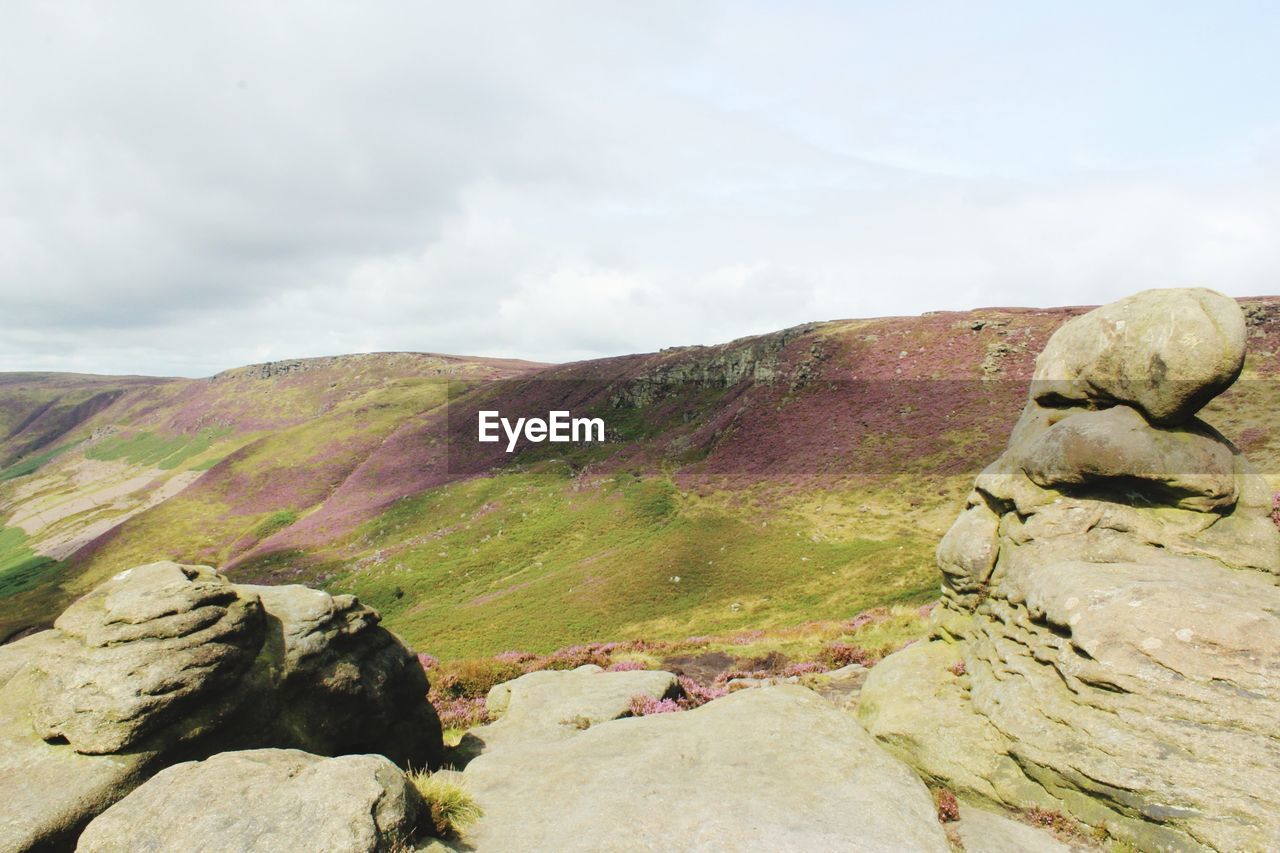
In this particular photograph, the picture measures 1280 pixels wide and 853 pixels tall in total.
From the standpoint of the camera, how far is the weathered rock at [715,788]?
385 inches

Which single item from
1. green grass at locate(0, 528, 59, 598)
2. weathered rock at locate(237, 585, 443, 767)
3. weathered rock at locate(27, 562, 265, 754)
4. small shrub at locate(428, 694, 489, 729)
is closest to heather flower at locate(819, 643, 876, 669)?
small shrub at locate(428, 694, 489, 729)

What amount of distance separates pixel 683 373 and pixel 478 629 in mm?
66022

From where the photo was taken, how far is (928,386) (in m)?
66.1

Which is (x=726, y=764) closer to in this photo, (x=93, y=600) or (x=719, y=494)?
(x=93, y=600)

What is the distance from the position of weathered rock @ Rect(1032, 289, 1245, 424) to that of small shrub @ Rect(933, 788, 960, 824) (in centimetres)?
1174

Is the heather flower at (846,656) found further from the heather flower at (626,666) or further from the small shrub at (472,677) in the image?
the small shrub at (472,677)

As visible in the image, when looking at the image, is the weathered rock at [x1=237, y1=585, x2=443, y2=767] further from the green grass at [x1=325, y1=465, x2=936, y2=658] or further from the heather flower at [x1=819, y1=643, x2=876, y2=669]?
the green grass at [x1=325, y1=465, x2=936, y2=658]

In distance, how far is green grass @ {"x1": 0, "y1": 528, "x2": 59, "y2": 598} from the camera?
86312 mm

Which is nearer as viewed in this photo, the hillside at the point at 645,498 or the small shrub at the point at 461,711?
the small shrub at the point at 461,711

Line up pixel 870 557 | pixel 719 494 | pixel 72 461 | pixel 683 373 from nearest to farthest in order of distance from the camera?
pixel 870 557
pixel 719 494
pixel 683 373
pixel 72 461

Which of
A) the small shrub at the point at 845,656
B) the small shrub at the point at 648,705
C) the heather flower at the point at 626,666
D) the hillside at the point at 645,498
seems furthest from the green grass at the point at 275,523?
the small shrub at the point at 845,656

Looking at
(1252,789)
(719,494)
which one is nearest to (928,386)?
(719,494)

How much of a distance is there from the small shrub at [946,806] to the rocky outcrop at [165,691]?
511 inches

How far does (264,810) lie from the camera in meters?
8.31
